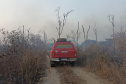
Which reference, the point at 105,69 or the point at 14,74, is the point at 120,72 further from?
the point at 14,74

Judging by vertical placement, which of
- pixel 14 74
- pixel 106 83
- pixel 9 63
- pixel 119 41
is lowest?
pixel 106 83

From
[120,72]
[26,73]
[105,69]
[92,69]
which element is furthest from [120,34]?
[26,73]

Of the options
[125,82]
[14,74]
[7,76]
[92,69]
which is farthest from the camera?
[92,69]

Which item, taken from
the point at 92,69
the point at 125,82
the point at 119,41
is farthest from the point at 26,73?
the point at 119,41

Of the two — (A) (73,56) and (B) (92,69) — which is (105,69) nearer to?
(B) (92,69)

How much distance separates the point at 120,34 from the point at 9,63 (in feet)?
26.2

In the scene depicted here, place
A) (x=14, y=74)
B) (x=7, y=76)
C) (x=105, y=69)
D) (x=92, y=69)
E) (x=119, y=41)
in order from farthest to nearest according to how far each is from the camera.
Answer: (x=119, y=41), (x=92, y=69), (x=105, y=69), (x=14, y=74), (x=7, y=76)

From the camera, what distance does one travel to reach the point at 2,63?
19.8 feet

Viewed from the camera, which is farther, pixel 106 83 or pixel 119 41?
pixel 119 41

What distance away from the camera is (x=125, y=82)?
205 inches

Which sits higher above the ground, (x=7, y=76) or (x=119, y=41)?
(x=119, y=41)

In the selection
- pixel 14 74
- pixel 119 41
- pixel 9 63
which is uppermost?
pixel 119 41

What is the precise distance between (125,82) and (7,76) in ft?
14.6

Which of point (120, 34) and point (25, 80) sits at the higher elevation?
point (120, 34)
